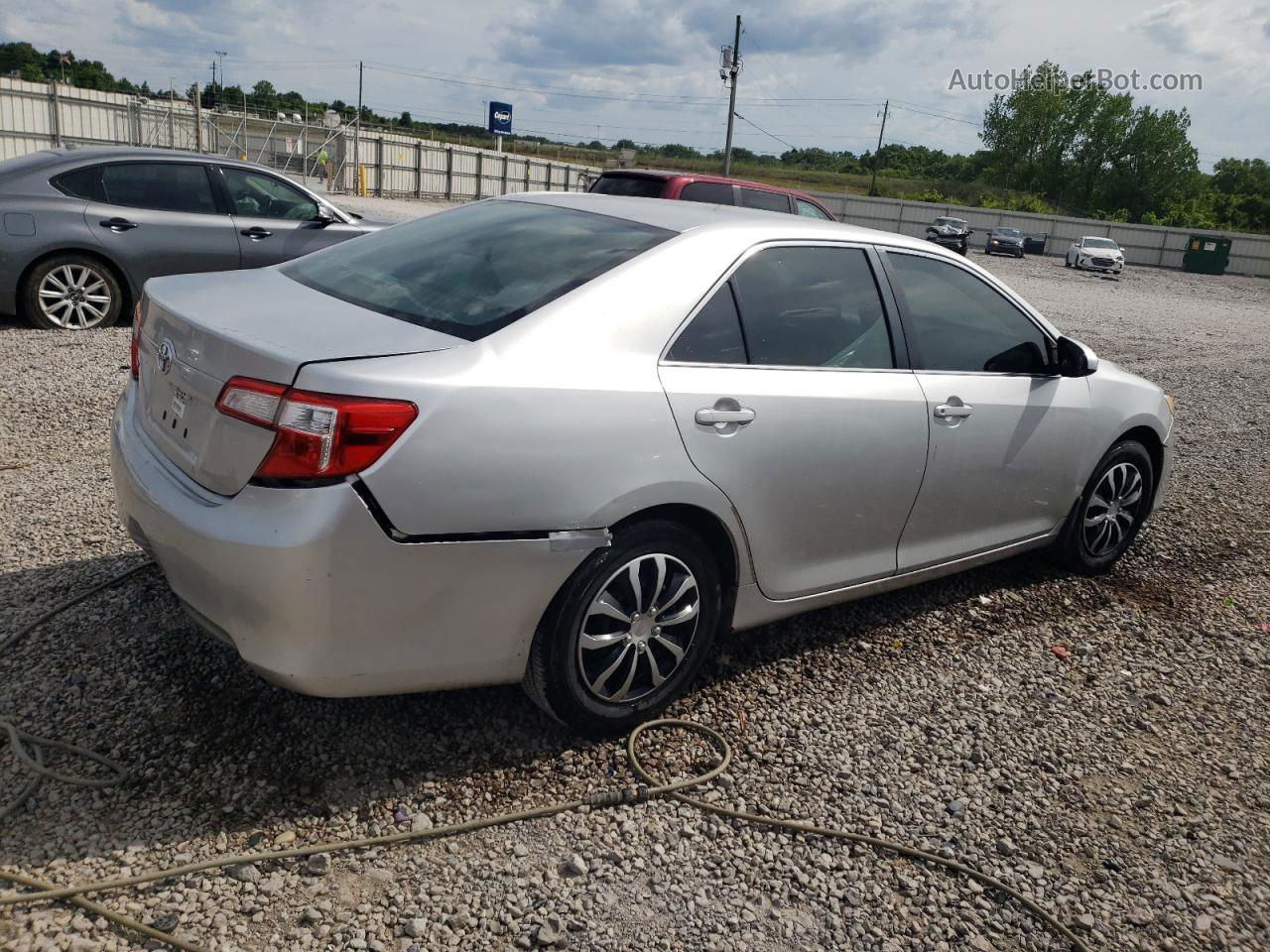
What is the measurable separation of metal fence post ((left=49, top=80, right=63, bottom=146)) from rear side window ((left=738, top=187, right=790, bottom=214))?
22006mm

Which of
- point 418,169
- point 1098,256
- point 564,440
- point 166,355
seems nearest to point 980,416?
point 564,440

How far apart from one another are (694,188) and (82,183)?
603cm

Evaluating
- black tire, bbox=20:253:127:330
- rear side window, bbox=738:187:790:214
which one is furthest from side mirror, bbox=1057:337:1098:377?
rear side window, bbox=738:187:790:214

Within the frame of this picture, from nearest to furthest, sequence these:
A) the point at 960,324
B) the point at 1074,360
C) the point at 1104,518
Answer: the point at 960,324, the point at 1074,360, the point at 1104,518

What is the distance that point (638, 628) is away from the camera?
3150 millimetres

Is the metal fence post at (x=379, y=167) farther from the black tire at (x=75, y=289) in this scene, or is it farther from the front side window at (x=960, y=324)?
the front side window at (x=960, y=324)

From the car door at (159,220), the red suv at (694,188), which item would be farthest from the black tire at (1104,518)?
the car door at (159,220)

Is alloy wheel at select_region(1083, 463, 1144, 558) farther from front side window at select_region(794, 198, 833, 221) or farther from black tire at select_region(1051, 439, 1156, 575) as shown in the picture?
front side window at select_region(794, 198, 833, 221)

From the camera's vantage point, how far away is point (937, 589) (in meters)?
4.82

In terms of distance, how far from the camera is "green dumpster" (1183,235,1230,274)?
49531 mm

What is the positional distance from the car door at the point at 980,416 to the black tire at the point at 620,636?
3.44 feet

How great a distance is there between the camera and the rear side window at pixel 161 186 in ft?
27.6

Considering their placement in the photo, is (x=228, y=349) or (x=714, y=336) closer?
(x=228, y=349)

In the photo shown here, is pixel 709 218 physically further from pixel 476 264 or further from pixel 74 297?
pixel 74 297
